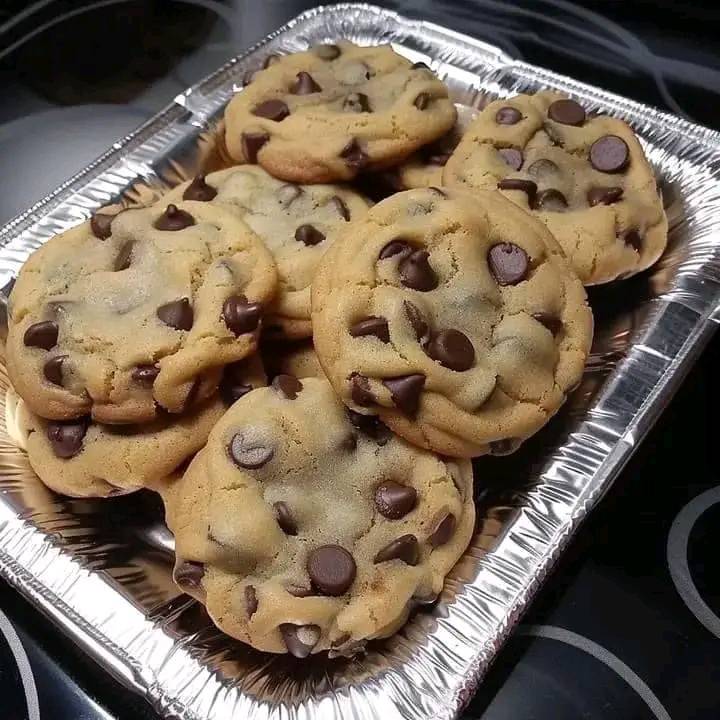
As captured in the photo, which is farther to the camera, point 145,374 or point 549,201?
point 549,201

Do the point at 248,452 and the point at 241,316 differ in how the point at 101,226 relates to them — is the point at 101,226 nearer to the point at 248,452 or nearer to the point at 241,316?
the point at 241,316

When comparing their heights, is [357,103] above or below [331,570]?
above

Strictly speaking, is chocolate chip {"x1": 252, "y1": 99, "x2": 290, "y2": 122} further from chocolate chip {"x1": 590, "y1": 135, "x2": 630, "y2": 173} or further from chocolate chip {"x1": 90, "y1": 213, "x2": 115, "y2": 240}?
chocolate chip {"x1": 590, "y1": 135, "x2": 630, "y2": 173}

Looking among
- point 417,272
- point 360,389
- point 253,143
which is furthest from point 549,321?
point 253,143

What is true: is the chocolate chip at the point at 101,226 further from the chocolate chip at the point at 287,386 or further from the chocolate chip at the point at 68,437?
the chocolate chip at the point at 287,386

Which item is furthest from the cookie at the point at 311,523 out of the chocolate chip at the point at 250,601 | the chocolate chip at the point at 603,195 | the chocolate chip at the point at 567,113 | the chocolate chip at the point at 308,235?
the chocolate chip at the point at 567,113
